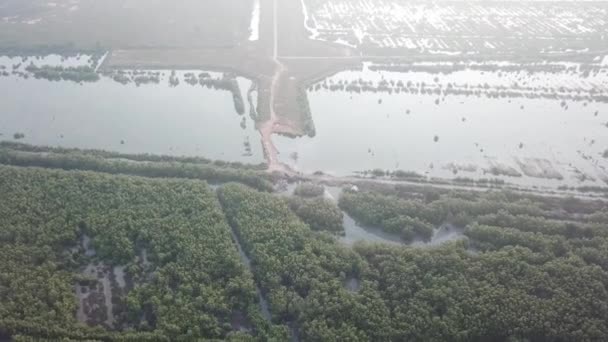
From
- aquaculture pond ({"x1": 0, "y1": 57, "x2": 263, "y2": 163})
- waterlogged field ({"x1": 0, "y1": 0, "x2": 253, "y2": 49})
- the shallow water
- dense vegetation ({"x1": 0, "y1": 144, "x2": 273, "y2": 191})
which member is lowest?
the shallow water

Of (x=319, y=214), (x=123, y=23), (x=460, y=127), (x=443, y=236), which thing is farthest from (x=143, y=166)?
(x=123, y=23)

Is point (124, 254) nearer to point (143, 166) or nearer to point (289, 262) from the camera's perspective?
point (143, 166)

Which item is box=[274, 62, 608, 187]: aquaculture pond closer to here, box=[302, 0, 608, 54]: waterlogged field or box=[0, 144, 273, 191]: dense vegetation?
box=[0, 144, 273, 191]: dense vegetation

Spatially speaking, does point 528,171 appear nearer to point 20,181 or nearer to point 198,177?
point 198,177

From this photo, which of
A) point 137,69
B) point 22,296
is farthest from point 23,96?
point 22,296

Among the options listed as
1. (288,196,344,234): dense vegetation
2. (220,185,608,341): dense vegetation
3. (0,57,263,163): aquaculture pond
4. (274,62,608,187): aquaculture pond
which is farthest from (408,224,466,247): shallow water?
(0,57,263,163): aquaculture pond
